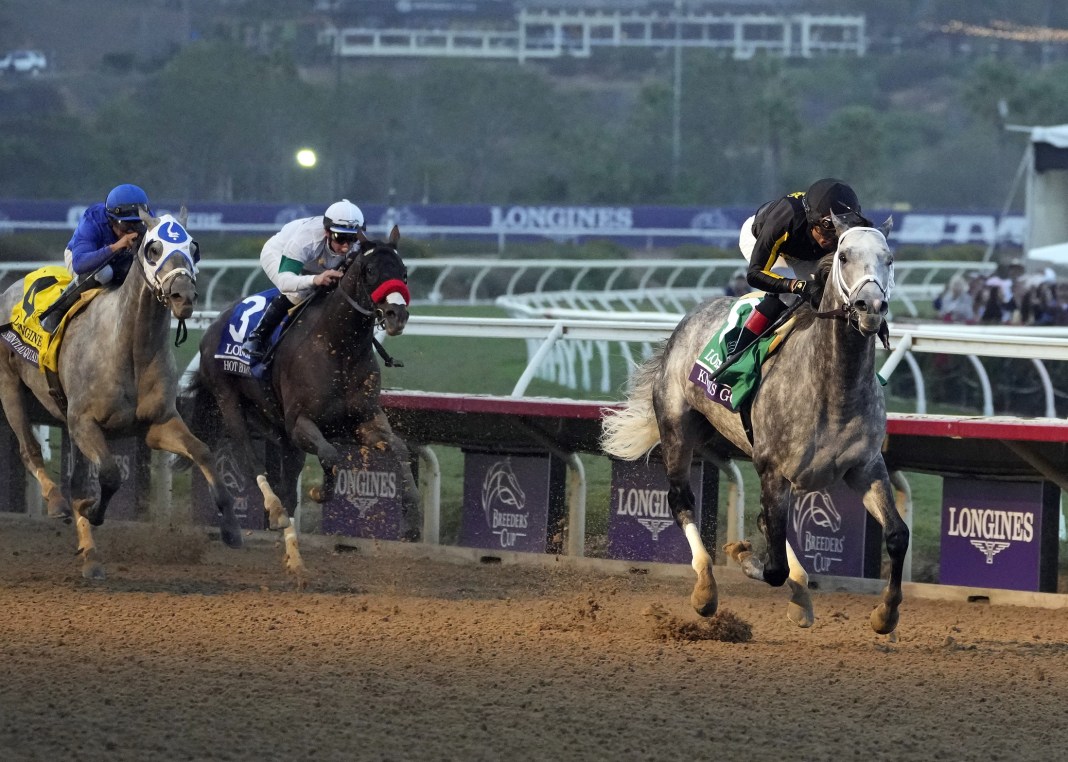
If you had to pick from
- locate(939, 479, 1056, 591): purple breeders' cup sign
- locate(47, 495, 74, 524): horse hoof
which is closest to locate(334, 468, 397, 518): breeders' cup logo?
locate(47, 495, 74, 524): horse hoof

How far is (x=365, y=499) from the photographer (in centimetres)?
896

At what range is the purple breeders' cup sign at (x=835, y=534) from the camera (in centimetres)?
769

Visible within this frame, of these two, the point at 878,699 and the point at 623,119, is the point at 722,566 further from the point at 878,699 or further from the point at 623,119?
the point at 623,119

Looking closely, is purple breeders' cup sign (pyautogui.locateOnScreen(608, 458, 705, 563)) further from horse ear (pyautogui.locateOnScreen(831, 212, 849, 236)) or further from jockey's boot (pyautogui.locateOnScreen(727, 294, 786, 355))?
horse ear (pyautogui.locateOnScreen(831, 212, 849, 236))

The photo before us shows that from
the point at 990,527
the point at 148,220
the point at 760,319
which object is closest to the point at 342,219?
the point at 148,220

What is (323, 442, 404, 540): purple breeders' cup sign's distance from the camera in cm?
887

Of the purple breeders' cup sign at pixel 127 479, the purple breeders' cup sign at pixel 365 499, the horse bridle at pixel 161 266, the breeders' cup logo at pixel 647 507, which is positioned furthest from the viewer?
the purple breeders' cup sign at pixel 127 479

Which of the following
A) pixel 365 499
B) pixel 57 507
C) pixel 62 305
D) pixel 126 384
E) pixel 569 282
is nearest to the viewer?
pixel 126 384

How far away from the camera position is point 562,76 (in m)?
90.8

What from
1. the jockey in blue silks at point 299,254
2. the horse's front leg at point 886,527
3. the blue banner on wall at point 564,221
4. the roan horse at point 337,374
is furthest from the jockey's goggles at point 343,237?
the blue banner on wall at point 564,221

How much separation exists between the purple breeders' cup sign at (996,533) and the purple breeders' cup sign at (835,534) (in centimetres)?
35

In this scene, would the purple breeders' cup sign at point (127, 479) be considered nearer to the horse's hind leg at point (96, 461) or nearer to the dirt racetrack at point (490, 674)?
the dirt racetrack at point (490, 674)

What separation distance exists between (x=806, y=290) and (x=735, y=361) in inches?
18.7

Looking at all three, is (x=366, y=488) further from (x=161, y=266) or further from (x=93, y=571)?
(x=161, y=266)
